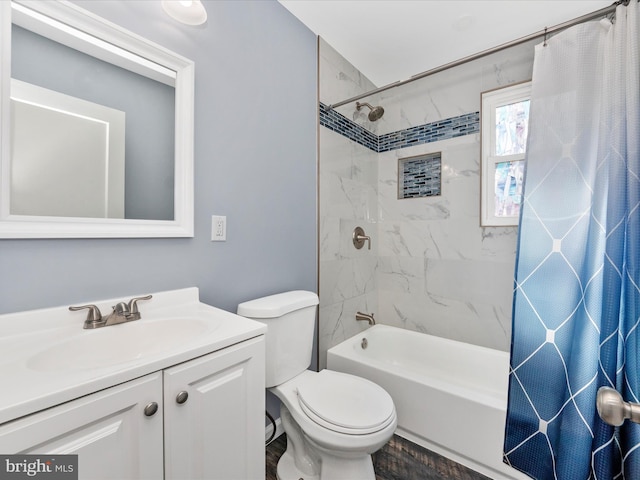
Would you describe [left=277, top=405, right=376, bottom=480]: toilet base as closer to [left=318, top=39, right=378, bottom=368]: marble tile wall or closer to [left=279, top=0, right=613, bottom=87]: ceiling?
[left=318, top=39, right=378, bottom=368]: marble tile wall

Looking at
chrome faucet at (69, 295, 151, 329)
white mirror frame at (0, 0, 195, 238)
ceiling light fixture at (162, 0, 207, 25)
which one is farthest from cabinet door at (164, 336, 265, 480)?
ceiling light fixture at (162, 0, 207, 25)

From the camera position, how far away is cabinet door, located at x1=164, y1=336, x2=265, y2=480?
794 millimetres

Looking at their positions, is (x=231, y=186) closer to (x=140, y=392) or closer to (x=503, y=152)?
(x=140, y=392)

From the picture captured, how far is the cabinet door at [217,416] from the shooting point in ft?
2.60

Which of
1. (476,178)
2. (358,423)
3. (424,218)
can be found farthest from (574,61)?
(358,423)

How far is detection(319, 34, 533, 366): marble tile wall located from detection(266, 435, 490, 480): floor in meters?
0.65

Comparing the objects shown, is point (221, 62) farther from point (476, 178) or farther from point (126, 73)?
point (476, 178)

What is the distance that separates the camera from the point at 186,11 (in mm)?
1193

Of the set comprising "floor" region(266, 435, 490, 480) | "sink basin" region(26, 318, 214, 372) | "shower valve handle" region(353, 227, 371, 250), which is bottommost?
"floor" region(266, 435, 490, 480)

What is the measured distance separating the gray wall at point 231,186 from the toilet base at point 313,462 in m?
0.71

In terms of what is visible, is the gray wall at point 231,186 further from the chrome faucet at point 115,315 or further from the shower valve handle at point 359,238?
the shower valve handle at point 359,238

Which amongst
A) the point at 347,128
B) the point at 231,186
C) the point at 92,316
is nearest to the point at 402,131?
the point at 347,128

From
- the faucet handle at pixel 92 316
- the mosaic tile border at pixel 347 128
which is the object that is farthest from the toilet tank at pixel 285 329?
the mosaic tile border at pixel 347 128

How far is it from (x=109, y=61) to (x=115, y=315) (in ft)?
3.16
